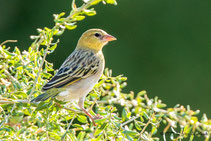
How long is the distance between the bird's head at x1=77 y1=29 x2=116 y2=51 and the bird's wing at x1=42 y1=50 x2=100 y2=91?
91 millimetres

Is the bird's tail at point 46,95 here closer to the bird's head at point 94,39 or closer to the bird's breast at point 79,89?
the bird's breast at point 79,89

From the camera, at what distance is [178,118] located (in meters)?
2.81

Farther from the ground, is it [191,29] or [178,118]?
[191,29]

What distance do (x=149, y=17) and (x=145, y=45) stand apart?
1.58 feet

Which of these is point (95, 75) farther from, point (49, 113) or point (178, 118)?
point (49, 113)

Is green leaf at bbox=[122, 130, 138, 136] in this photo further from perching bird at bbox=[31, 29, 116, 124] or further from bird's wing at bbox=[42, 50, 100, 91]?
bird's wing at bbox=[42, 50, 100, 91]

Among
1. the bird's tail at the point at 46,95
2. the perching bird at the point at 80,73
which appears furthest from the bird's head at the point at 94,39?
the bird's tail at the point at 46,95

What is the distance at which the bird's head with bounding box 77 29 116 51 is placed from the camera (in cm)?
380

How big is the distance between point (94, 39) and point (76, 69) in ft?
1.91

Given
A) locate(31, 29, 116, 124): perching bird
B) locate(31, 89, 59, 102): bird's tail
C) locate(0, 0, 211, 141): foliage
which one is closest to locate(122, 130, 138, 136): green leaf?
locate(0, 0, 211, 141): foliage

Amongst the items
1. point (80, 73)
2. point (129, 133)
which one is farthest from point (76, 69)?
point (129, 133)

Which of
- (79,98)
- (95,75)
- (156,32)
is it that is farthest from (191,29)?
(79,98)

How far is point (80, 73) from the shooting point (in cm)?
330

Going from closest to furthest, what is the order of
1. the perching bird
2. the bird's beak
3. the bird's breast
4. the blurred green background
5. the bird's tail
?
the bird's tail, the perching bird, the bird's breast, the bird's beak, the blurred green background
